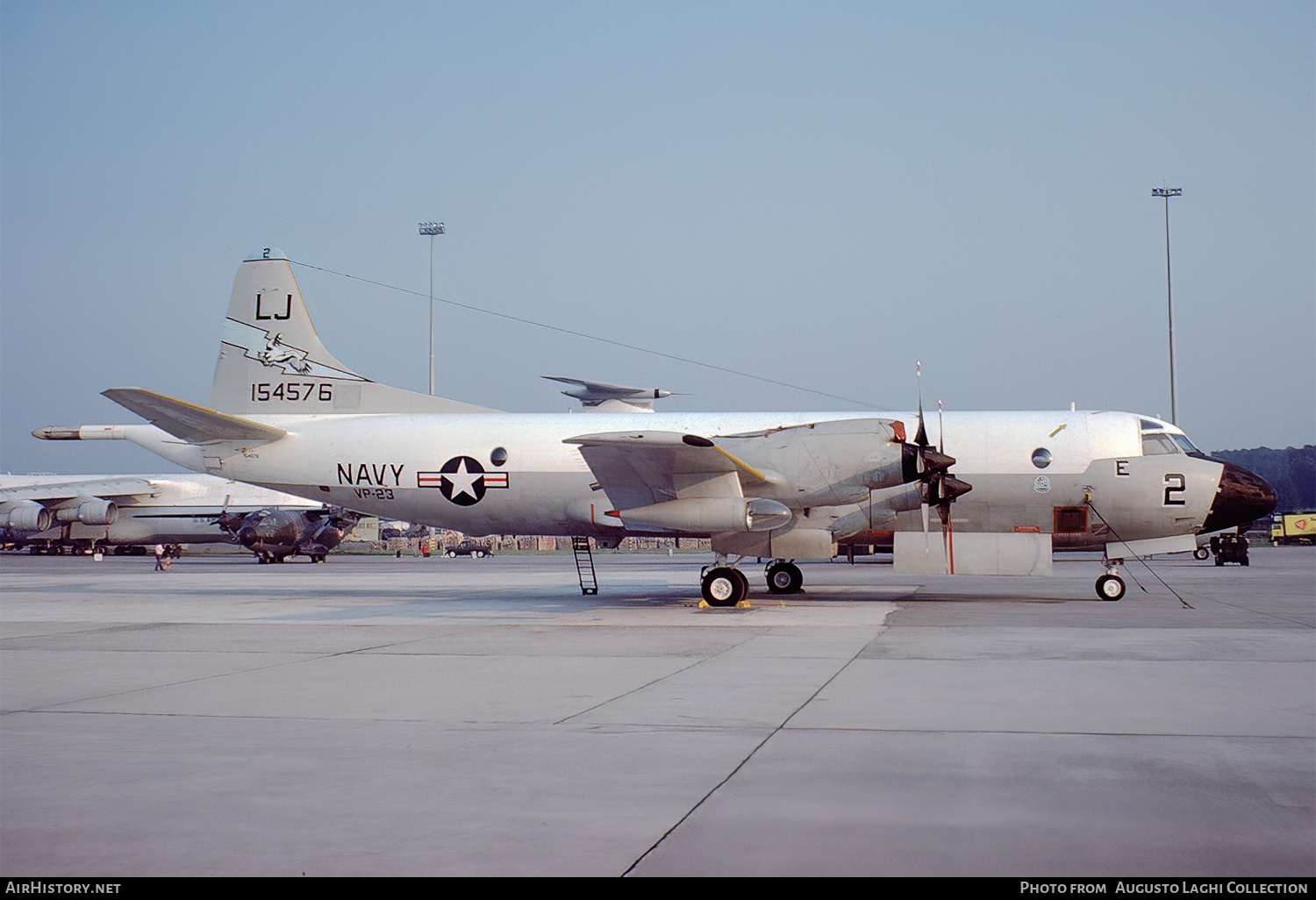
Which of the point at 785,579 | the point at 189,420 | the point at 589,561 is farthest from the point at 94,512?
the point at 785,579

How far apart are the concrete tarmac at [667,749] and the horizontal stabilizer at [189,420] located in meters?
6.52

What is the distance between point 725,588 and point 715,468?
7.46 feet

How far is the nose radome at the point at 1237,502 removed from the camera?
20.1 metres

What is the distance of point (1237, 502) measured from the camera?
20141 mm

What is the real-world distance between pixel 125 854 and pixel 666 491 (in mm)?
14744

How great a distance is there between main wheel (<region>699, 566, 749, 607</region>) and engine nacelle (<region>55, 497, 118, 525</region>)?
1732 inches

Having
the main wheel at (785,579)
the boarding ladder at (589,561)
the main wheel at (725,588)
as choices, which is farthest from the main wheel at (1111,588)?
the boarding ladder at (589,561)

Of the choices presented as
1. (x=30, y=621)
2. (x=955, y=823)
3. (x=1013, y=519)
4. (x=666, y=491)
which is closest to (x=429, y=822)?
(x=955, y=823)

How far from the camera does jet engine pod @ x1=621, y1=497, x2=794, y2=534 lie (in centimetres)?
1855

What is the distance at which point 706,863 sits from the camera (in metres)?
4.59

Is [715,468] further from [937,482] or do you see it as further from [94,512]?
[94,512]

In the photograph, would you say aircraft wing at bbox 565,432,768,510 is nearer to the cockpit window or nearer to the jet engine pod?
the jet engine pod

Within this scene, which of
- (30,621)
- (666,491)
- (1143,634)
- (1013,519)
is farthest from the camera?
(1013,519)

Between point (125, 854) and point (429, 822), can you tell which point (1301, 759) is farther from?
point (125, 854)
